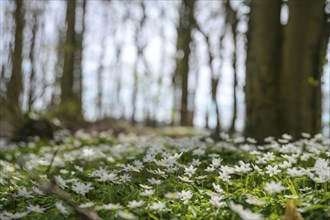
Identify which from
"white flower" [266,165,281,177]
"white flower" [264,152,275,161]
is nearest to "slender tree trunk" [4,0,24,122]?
"white flower" [264,152,275,161]

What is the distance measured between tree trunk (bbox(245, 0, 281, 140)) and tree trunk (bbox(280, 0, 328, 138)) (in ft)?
0.59

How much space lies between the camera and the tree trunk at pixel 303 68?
6262 mm

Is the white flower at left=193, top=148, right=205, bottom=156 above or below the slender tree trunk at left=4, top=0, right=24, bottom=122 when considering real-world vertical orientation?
below

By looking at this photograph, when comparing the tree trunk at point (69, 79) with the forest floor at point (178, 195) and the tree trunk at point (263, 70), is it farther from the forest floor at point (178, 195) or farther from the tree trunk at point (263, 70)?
the forest floor at point (178, 195)

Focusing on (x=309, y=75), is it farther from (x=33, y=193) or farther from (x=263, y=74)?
(x=33, y=193)

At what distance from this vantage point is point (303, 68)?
6316 mm

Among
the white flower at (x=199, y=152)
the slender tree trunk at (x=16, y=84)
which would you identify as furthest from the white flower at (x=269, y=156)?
the slender tree trunk at (x=16, y=84)

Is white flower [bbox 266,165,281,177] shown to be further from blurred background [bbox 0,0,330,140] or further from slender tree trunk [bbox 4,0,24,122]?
slender tree trunk [bbox 4,0,24,122]

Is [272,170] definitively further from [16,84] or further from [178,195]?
[16,84]

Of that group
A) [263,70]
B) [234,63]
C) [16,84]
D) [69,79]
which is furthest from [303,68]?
[69,79]

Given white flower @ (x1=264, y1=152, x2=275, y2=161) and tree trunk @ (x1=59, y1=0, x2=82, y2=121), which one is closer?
white flower @ (x1=264, y1=152, x2=275, y2=161)

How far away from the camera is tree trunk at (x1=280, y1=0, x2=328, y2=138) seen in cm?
626

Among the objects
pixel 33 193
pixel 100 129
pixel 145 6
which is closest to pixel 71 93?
pixel 100 129

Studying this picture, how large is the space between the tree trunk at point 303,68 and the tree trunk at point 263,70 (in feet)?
0.59
